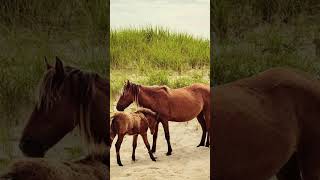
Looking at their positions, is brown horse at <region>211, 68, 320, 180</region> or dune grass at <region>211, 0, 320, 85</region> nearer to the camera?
brown horse at <region>211, 68, 320, 180</region>

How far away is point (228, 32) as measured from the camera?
7.01ft

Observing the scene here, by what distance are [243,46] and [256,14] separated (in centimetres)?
15

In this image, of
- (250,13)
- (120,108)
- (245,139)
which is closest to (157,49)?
(120,108)

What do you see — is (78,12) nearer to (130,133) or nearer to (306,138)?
(130,133)

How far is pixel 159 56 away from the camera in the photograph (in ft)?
6.97

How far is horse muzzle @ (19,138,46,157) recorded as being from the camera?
1.95 meters

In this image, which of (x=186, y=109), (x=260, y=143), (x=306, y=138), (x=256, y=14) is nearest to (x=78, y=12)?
(x=186, y=109)

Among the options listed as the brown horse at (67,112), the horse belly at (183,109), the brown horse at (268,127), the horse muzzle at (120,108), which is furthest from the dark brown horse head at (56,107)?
the brown horse at (268,127)

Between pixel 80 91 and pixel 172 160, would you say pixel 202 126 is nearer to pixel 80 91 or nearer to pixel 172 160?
pixel 172 160

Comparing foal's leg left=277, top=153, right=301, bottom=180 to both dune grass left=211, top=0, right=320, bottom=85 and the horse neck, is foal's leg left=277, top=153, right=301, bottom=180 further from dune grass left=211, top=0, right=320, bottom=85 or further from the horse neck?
the horse neck

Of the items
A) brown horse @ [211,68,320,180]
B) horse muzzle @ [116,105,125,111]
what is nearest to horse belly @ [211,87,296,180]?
brown horse @ [211,68,320,180]

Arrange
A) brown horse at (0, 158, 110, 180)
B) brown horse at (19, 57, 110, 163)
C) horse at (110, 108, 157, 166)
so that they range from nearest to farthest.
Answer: brown horse at (0, 158, 110, 180) < brown horse at (19, 57, 110, 163) < horse at (110, 108, 157, 166)

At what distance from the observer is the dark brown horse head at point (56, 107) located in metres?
1.90

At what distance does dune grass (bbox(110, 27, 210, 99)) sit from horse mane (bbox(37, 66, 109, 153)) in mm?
152
